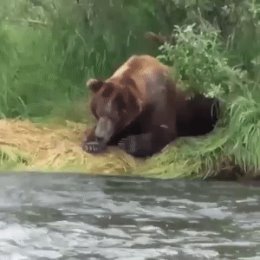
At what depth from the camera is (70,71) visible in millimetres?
13531

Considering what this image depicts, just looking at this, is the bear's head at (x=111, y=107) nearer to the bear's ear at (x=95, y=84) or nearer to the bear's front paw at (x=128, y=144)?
the bear's ear at (x=95, y=84)

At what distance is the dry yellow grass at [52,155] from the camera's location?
11242mm

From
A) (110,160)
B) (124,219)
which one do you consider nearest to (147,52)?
(110,160)

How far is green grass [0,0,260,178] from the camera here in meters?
11.3

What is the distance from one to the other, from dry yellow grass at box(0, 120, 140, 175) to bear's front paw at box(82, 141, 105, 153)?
70 millimetres

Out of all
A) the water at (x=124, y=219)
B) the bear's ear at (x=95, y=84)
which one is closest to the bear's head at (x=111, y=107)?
the bear's ear at (x=95, y=84)

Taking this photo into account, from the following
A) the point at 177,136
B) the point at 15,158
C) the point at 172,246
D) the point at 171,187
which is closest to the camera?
the point at 172,246

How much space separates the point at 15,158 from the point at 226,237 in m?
3.80

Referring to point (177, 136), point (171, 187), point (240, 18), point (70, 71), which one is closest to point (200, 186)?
point (171, 187)

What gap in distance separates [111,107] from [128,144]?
460 mm

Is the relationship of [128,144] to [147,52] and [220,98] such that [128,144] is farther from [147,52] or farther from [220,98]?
[147,52]

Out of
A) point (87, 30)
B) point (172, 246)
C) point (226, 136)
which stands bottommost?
point (172, 246)

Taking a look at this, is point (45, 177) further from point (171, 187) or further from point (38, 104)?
point (38, 104)

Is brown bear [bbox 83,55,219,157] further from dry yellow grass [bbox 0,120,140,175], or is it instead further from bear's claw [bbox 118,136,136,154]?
dry yellow grass [bbox 0,120,140,175]
